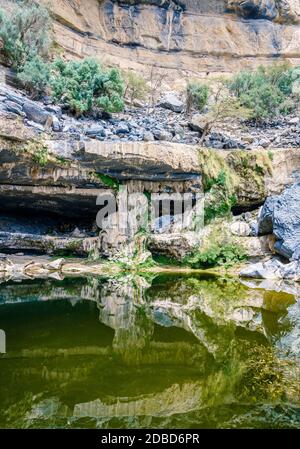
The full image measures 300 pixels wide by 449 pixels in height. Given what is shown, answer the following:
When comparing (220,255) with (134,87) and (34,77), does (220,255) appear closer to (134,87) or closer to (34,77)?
(34,77)

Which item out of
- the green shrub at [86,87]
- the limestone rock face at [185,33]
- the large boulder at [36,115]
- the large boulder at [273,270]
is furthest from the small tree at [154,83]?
the large boulder at [273,270]

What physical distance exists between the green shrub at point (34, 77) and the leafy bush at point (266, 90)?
868cm

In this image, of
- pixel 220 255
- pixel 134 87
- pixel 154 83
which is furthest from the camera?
pixel 154 83

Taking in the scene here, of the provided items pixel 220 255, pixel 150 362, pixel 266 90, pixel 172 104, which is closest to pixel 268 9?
pixel 266 90

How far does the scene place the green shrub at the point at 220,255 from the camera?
1113 cm

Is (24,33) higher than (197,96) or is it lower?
higher

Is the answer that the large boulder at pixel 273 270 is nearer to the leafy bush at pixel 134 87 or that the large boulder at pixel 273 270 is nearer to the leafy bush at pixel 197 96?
the leafy bush at pixel 197 96

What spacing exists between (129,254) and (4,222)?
488 cm

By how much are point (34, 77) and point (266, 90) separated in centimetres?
1075

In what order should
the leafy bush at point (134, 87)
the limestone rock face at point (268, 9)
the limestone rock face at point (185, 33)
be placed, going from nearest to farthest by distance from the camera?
the leafy bush at point (134, 87), the limestone rock face at point (185, 33), the limestone rock face at point (268, 9)

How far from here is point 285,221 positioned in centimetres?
1061

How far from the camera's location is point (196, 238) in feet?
37.4

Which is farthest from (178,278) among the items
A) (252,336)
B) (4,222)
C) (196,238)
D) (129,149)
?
(4,222)

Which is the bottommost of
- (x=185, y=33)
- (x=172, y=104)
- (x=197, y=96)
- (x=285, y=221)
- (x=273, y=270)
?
(x=273, y=270)
